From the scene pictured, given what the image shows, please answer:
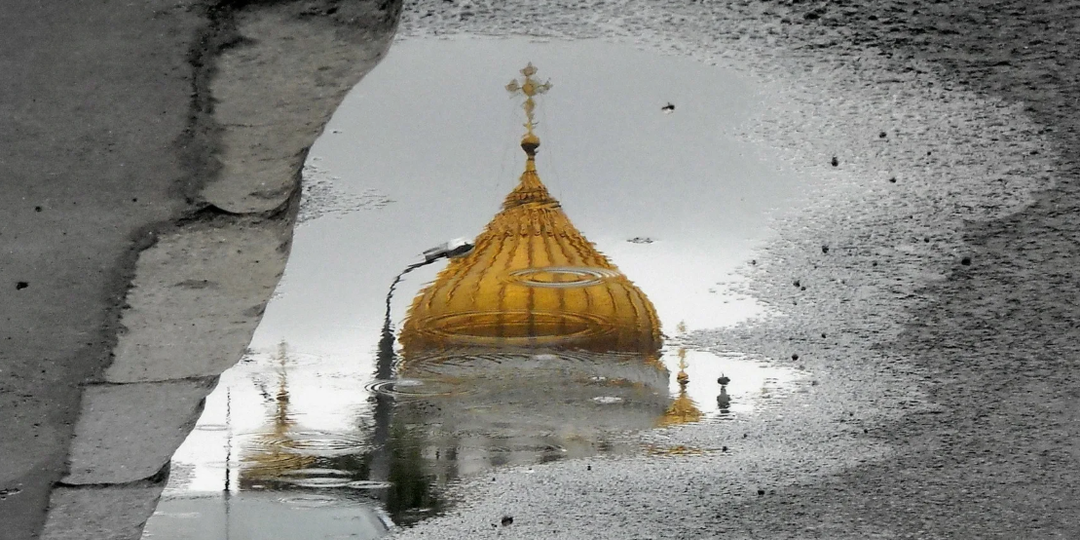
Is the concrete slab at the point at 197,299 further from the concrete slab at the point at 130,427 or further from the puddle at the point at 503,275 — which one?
the puddle at the point at 503,275

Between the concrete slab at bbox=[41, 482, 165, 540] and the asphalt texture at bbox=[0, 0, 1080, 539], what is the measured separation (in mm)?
44

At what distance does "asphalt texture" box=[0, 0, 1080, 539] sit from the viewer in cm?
135

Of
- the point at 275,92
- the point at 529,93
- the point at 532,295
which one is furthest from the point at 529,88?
the point at 275,92

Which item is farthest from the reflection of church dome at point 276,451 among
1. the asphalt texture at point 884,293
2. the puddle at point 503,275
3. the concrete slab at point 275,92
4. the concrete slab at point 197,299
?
the concrete slab at point 275,92

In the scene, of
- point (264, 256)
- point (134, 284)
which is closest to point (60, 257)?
point (134, 284)

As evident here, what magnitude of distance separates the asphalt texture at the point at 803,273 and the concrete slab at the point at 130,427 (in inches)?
1.6

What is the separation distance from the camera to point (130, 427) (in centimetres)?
188

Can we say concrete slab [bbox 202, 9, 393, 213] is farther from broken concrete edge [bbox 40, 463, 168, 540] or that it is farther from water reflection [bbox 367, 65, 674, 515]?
water reflection [bbox 367, 65, 674, 515]

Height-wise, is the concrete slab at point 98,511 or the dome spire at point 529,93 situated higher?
the dome spire at point 529,93

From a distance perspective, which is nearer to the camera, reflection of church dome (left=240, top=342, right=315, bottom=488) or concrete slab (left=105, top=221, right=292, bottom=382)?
concrete slab (left=105, top=221, right=292, bottom=382)

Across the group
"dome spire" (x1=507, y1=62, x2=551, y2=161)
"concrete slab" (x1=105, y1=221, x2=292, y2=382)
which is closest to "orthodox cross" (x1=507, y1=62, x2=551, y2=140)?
"dome spire" (x1=507, y1=62, x2=551, y2=161)

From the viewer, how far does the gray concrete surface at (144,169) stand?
4.08 ft

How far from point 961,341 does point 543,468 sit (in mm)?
1762

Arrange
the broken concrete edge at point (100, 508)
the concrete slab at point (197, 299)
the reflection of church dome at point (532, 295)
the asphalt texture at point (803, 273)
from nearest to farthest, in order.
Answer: the asphalt texture at point (803, 273) < the concrete slab at point (197, 299) < the broken concrete edge at point (100, 508) < the reflection of church dome at point (532, 295)
